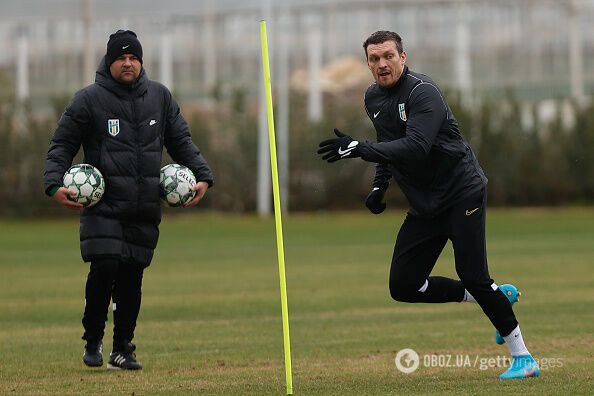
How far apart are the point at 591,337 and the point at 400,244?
10.6 ft

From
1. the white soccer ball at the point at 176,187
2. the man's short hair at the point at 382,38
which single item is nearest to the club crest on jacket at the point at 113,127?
the white soccer ball at the point at 176,187

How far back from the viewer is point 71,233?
1519 inches

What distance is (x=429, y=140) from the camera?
31.4 feet

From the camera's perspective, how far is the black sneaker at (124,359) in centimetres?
1094

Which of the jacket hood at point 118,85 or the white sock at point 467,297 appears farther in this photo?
the jacket hood at point 118,85

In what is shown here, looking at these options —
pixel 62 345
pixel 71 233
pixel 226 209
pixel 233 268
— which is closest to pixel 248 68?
pixel 226 209

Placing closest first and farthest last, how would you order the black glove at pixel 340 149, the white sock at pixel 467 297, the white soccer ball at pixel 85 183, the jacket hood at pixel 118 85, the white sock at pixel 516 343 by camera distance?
the black glove at pixel 340 149 < the white sock at pixel 516 343 < the white soccer ball at pixel 85 183 < the white sock at pixel 467 297 < the jacket hood at pixel 118 85

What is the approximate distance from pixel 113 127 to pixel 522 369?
138 inches

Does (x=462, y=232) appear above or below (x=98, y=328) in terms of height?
above

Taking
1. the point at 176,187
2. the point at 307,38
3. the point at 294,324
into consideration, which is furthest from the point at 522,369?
the point at 307,38

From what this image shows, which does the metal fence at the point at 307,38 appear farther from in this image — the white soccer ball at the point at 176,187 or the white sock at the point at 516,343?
the white sock at the point at 516,343

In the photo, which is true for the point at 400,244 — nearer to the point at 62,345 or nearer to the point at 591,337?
the point at 591,337

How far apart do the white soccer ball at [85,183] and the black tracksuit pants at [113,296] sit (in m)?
0.50

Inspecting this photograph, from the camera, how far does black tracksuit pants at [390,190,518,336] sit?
32.4 ft
